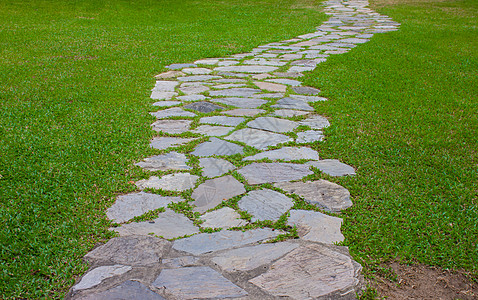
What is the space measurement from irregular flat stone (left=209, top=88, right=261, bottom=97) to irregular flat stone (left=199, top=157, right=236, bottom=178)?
169cm

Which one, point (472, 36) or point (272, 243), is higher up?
point (472, 36)

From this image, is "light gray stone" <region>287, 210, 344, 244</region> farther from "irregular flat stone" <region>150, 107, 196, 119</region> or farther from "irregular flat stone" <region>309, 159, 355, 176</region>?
"irregular flat stone" <region>150, 107, 196, 119</region>

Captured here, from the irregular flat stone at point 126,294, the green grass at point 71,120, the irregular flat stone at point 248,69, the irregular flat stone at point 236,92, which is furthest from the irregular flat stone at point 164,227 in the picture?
the irregular flat stone at point 248,69

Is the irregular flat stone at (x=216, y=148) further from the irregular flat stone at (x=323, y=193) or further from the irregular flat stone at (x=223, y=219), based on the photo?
the irregular flat stone at (x=223, y=219)

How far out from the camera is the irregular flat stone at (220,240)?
1.91 m

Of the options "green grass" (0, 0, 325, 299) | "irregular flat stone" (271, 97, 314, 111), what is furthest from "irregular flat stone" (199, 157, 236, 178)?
"irregular flat stone" (271, 97, 314, 111)

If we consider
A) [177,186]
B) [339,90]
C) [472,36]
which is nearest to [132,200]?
[177,186]

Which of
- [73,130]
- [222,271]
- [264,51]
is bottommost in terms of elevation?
[222,271]

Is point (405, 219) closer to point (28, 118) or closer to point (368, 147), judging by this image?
point (368, 147)

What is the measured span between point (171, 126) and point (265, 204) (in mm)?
1534

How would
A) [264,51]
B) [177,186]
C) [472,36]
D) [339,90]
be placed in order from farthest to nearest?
[472,36]
[264,51]
[339,90]
[177,186]

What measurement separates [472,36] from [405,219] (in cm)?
778

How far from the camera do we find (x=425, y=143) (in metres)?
3.10

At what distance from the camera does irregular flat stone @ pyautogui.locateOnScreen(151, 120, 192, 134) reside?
11.1 feet
